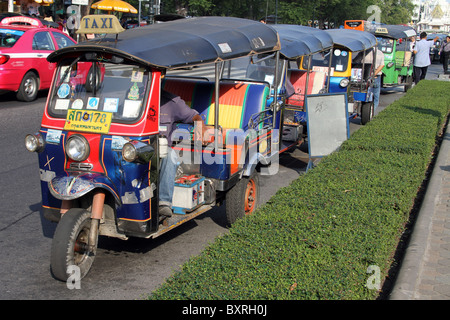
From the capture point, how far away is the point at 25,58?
13156mm

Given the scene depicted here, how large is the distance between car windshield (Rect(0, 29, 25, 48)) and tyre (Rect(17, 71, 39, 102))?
2.62 ft

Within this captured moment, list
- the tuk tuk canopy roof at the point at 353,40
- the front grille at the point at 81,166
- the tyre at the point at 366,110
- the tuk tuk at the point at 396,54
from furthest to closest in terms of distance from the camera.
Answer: the tuk tuk at the point at 396,54, the tyre at the point at 366,110, the tuk tuk canopy roof at the point at 353,40, the front grille at the point at 81,166

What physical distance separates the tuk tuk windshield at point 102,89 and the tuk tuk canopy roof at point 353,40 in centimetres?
781

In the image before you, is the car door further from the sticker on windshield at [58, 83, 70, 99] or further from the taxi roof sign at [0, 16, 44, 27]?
the sticker on windshield at [58, 83, 70, 99]

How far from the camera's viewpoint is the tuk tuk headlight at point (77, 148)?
4.72m

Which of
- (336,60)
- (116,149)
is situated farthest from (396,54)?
(116,149)

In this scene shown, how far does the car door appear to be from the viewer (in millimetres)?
13570

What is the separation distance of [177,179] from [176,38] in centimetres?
137

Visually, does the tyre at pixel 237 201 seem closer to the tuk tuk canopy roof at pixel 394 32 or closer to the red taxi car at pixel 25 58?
the red taxi car at pixel 25 58

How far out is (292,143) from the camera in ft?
30.3

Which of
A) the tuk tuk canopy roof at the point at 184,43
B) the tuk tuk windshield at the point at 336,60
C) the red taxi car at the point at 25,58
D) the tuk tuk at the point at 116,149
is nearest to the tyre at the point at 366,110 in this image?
the tuk tuk windshield at the point at 336,60
